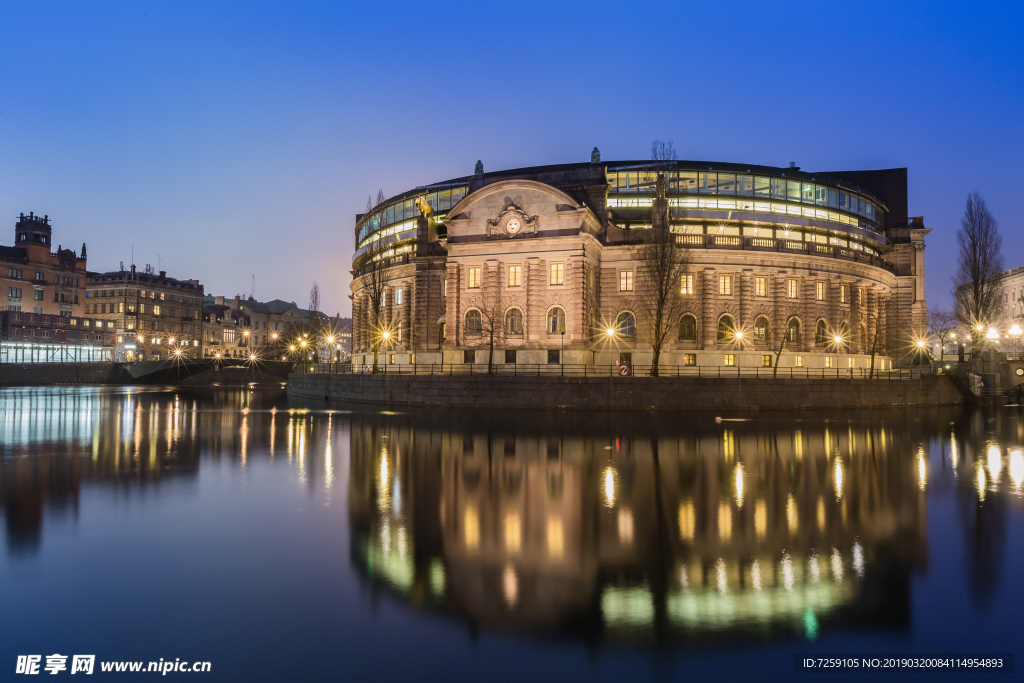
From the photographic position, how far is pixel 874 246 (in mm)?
73312

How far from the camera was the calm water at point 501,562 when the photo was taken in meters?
6.42

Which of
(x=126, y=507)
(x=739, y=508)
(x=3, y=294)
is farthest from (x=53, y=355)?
(x=739, y=508)

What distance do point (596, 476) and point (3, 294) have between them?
13356 centimetres

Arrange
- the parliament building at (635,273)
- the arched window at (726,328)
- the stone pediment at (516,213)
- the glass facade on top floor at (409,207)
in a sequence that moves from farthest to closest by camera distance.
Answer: the glass facade on top floor at (409,207)
the arched window at (726,328)
the parliament building at (635,273)
the stone pediment at (516,213)

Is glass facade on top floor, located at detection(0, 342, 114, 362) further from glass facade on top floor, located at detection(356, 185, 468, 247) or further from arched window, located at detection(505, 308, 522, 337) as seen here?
arched window, located at detection(505, 308, 522, 337)

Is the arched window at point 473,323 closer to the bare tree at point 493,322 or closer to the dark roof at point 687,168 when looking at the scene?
the bare tree at point 493,322

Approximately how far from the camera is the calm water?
6.42m

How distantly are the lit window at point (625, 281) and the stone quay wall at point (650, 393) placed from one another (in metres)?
18.0

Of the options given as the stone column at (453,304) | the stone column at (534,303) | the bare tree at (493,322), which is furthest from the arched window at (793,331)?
the stone column at (453,304)

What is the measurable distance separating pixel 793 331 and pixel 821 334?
12.1 feet

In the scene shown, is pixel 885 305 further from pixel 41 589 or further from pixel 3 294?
pixel 3 294

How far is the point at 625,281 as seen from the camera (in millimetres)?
59438

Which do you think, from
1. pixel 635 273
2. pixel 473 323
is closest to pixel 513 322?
pixel 473 323

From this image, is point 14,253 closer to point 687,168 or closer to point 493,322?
point 493,322
